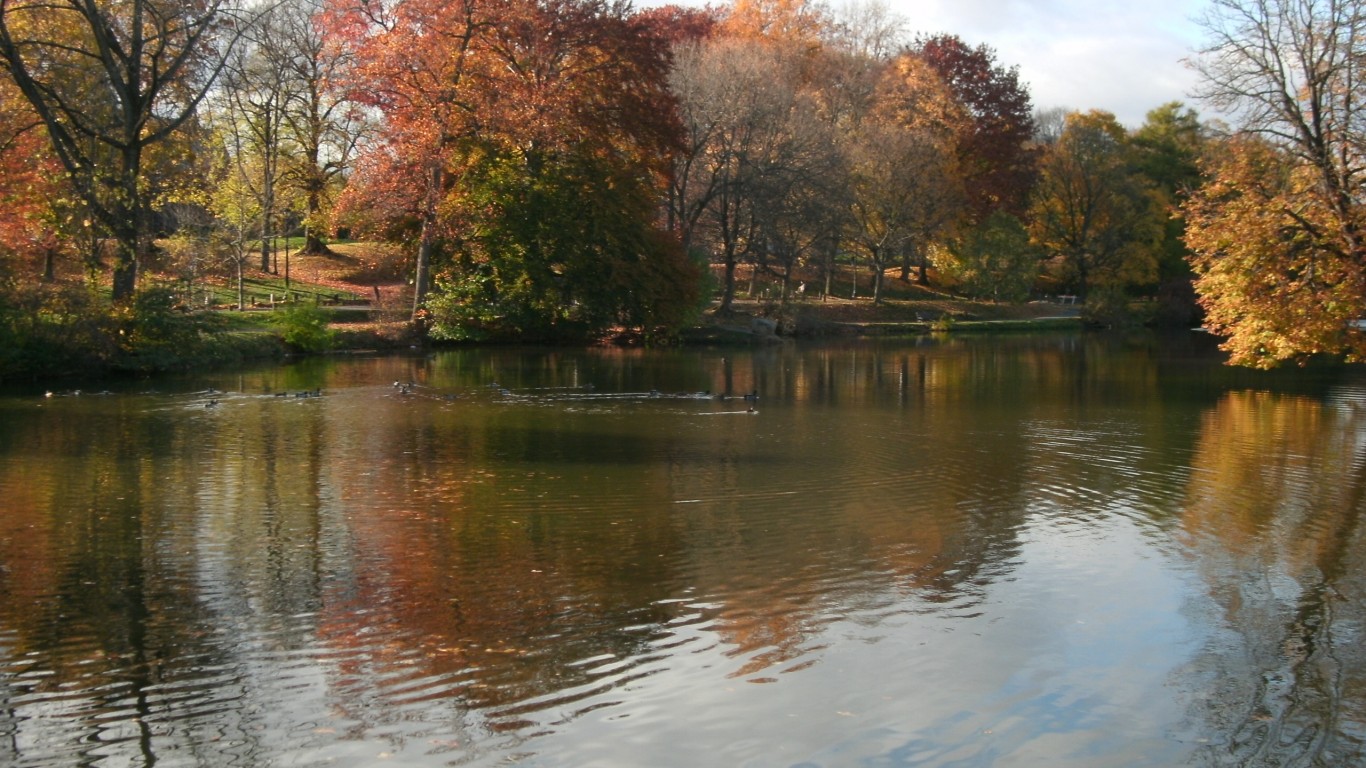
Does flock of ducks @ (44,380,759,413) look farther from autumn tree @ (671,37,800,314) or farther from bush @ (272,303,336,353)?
autumn tree @ (671,37,800,314)

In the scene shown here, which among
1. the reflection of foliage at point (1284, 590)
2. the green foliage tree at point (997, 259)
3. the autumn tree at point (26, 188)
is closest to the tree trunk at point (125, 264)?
the autumn tree at point (26, 188)

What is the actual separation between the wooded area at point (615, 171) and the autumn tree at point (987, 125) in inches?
6.4

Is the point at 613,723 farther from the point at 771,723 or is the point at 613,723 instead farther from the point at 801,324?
the point at 801,324

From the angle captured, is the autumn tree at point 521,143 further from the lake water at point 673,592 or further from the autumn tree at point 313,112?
the lake water at point 673,592

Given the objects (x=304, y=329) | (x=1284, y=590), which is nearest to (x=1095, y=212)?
(x=304, y=329)

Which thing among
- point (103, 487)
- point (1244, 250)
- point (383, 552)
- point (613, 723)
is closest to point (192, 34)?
point (103, 487)

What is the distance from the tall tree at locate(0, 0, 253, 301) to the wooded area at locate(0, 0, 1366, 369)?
0.11 meters

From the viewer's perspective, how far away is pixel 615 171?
39281 millimetres

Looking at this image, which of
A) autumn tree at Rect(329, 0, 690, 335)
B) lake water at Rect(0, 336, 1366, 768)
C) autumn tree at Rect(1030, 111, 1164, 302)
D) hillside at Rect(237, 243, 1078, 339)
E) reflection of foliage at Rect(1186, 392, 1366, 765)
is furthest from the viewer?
autumn tree at Rect(1030, 111, 1164, 302)

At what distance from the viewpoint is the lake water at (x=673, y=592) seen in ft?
22.8

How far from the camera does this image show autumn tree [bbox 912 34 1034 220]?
58.8 meters

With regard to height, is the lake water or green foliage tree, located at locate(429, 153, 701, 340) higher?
green foliage tree, located at locate(429, 153, 701, 340)

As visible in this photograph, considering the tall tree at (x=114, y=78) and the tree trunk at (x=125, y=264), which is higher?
the tall tree at (x=114, y=78)

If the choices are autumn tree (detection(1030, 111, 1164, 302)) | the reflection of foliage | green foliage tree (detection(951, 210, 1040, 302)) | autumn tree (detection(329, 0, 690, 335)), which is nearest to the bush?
autumn tree (detection(329, 0, 690, 335))
